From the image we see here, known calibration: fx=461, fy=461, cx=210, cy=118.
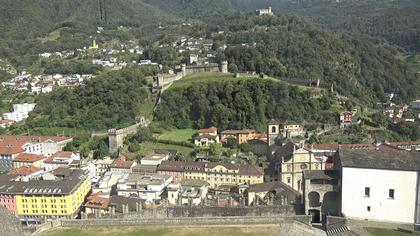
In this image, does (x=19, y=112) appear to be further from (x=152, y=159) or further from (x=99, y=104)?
(x=152, y=159)

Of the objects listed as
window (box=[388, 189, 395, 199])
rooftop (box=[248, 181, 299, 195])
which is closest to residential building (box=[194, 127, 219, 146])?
rooftop (box=[248, 181, 299, 195])

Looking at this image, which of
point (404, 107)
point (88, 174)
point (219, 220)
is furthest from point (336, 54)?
point (219, 220)

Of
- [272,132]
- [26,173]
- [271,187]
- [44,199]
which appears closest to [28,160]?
[26,173]

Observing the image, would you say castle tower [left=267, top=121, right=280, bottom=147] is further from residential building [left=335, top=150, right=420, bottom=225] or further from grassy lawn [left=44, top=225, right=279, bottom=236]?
grassy lawn [left=44, top=225, right=279, bottom=236]

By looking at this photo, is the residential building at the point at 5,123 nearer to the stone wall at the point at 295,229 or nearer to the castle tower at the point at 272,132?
the castle tower at the point at 272,132

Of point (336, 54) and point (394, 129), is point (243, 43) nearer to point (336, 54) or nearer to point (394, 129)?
point (336, 54)

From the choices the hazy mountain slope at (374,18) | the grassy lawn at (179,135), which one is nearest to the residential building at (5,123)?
the grassy lawn at (179,135)
